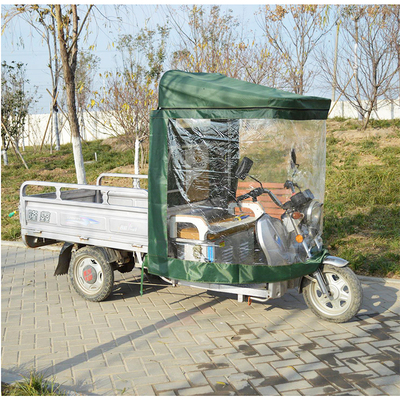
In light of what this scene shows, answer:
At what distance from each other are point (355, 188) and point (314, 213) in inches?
239

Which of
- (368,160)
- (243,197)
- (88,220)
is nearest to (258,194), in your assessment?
(243,197)

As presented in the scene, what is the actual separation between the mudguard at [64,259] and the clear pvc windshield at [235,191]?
1.81m

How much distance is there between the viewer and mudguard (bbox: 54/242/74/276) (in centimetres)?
649

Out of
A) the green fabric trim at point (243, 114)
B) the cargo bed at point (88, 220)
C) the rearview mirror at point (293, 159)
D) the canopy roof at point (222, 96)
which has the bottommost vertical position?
the cargo bed at point (88, 220)

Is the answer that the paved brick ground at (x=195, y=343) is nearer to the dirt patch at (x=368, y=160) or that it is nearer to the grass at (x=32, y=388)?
the grass at (x=32, y=388)

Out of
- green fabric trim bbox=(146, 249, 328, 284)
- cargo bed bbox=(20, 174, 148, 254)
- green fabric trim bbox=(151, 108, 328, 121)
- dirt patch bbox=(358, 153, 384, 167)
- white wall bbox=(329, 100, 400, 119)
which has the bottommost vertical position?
green fabric trim bbox=(146, 249, 328, 284)

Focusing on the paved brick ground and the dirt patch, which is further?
the dirt patch

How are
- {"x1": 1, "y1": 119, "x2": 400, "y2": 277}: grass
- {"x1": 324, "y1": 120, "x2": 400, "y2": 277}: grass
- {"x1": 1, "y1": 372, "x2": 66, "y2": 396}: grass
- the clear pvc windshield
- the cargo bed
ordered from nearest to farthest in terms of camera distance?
{"x1": 1, "y1": 372, "x2": 66, "y2": 396}: grass → the clear pvc windshield → the cargo bed → {"x1": 324, "y1": 120, "x2": 400, "y2": 277}: grass → {"x1": 1, "y1": 119, "x2": 400, "y2": 277}: grass

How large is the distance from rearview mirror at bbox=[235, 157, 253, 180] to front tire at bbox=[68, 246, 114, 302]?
6.30ft

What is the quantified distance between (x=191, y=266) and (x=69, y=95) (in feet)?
17.4

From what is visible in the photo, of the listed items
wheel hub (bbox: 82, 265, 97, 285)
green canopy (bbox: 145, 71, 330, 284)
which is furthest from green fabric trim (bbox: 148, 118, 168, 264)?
wheel hub (bbox: 82, 265, 97, 285)

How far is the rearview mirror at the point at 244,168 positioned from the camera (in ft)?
17.3

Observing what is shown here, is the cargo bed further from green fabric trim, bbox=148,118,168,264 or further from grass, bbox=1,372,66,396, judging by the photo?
grass, bbox=1,372,66,396

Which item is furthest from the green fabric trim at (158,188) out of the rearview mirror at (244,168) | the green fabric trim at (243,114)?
the rearview mirror at (244,168)
